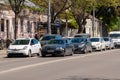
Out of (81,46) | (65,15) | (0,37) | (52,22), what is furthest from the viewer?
(65,15)

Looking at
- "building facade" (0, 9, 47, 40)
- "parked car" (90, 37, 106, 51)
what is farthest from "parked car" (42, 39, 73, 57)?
"building facade" (0, 9, 47, 40)

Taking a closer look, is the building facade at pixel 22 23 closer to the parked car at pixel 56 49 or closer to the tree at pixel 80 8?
the tree at pixel 80 8

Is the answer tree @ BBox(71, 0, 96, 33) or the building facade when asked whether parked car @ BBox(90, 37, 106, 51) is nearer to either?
tree @ BBox(71, 0, 96, 33)

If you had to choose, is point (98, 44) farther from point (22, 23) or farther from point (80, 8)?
point (80, 8)

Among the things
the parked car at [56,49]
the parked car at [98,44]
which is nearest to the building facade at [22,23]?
the parked car at [98,44]

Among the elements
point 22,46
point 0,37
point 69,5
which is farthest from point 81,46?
point 69,5

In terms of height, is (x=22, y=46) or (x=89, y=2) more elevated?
(x=89, y=2)

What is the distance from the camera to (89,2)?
59000 millimetres

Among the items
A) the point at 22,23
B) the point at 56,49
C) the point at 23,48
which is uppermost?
the point at 22,23

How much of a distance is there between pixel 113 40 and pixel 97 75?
38838 millimetres

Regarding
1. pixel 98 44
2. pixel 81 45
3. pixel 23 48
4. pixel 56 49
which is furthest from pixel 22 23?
pixel 23 48

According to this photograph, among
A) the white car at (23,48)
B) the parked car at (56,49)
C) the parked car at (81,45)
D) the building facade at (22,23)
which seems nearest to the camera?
the white car at (23,48)

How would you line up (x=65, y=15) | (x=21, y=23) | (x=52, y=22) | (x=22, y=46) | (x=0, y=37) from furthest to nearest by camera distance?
1. (x=65, y=15)
2. (x=21, y=23)
3. (x=52, y=22)
4. (x=0, y=37)
5. (x=22, y=46)

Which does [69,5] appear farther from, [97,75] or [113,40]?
[97,75]
